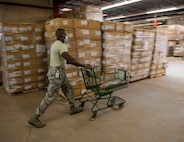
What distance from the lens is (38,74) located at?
15.0ft

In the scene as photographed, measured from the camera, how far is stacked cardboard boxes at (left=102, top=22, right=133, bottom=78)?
167 inches

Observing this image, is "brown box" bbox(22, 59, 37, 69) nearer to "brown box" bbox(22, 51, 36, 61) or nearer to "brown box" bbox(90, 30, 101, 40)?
"brown box" bbox(22, 51, 36, 61)

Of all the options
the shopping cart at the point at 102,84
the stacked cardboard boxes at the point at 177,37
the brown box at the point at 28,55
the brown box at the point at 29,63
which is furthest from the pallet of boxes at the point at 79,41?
the stacked cardboard boxes at the point at 177,37

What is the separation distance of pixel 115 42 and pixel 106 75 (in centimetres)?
110

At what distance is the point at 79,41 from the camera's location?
12.3 feet

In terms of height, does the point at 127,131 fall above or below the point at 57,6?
below

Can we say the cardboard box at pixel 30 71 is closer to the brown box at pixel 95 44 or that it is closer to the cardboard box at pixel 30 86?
the cardboard box at pixel 30 86

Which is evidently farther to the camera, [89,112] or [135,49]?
[135,49]

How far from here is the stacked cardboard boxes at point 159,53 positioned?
5.72 metres

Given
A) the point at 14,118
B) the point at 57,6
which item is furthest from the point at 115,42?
the point at 57,6

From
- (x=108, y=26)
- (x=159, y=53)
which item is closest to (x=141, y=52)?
(x=159, y=53)

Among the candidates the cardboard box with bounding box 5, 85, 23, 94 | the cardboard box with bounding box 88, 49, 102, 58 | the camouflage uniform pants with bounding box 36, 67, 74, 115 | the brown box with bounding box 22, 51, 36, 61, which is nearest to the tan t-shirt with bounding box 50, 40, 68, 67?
the camouflage uniform pants with bounding box 36, 67, 74, 115

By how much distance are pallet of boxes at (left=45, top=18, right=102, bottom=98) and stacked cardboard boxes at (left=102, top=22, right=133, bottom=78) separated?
0.24 m

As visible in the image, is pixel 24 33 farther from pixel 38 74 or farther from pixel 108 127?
pixel 108 127
